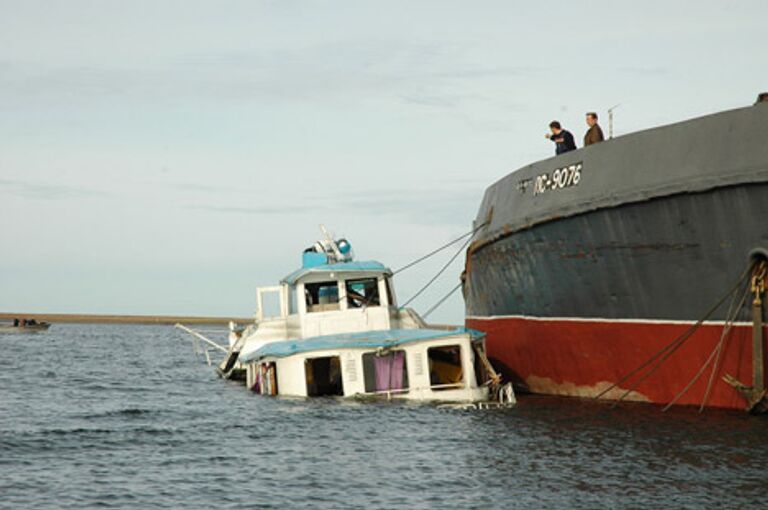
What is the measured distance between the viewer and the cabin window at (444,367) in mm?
27562

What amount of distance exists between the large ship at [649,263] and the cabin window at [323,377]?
542 centimetres

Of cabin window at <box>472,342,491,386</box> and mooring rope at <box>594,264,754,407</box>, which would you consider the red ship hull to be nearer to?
mooring rope at <box>594,264,754,407</box>

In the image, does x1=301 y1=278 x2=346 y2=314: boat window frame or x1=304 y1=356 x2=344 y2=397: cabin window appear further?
x1=301 y1=278 x2=346 y2=314: boat window frame

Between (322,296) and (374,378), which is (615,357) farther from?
(322,296)

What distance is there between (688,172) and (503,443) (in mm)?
5625

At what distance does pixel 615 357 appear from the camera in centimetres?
2162

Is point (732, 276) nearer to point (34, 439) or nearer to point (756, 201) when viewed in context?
point (756, 201)

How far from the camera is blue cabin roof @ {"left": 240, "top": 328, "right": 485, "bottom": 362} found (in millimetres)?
24953

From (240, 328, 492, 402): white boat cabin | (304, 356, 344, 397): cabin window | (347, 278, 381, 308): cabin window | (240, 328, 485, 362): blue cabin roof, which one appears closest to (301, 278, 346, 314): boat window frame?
(347, 278, 381, 308): cabin window

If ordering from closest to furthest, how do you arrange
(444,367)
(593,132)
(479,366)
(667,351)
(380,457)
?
(380,457)
(667,351)
(593,132)
(479,366)
(444,367)

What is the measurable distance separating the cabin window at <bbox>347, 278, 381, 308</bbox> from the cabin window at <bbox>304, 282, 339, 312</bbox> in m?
0.40

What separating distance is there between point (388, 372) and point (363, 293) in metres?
6.54

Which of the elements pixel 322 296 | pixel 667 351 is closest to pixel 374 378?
pixel 322 296

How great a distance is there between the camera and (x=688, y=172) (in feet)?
63.1
